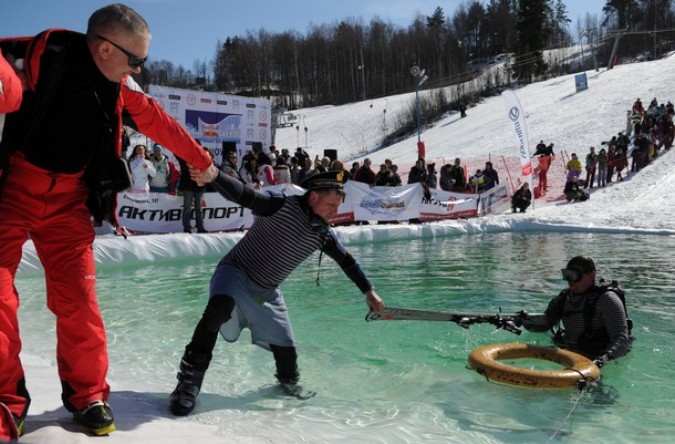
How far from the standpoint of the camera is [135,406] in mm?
3379

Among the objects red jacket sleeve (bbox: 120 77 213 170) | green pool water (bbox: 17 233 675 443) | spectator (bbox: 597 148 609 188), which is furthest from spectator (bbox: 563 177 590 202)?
red jacket sleeve (bbox: 120 77 213 170)

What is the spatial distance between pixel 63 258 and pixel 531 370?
281cm

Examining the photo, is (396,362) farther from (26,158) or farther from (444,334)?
(26,158)

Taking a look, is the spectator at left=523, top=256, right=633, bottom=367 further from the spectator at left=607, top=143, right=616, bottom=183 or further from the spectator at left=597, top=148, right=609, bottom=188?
the spectator at left=607, top=143, right=616, bottom=183

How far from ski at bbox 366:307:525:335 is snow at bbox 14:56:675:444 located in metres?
1.11

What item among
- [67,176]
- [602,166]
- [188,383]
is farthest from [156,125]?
[602,166]

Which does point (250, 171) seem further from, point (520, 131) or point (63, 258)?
point (63, 258)

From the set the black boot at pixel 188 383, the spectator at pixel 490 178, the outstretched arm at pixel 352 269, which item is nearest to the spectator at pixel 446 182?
the spectator at pixel 490 178

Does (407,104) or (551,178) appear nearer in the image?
(551,178)

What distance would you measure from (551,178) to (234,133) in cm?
1460

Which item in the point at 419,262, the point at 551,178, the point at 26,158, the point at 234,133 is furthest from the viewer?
the point at 551,178

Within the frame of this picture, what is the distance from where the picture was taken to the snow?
3.17 metres

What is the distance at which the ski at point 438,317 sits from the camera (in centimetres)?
426

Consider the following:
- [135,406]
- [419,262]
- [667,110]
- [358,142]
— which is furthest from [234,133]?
[358,142]
